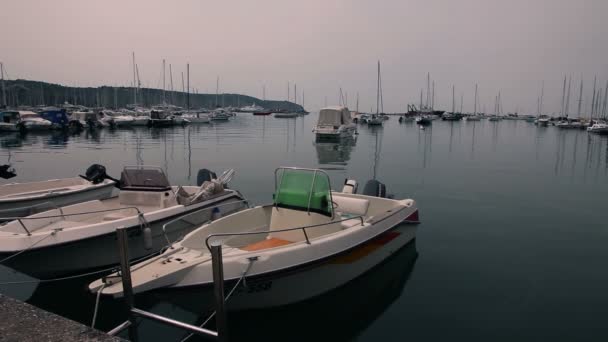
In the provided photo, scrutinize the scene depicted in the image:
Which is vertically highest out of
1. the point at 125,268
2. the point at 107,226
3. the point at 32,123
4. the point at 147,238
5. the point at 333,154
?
the point at 32,123

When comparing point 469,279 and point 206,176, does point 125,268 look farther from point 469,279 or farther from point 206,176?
point 206,176

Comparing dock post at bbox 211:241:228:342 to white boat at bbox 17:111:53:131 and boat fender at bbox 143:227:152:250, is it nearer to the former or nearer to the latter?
boat fender at bbox 143:227:152:250

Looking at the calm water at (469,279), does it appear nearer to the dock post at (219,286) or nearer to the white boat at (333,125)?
the dock post at (219,286)

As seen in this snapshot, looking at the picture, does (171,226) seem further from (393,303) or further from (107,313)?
(393,303)

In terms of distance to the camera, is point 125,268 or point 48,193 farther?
point 48,193

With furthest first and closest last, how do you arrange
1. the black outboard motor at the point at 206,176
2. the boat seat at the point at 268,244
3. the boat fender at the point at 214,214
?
the black outboard motor at the point at 206,176 < the boat fender at the point at 214,214 < the boat seat at the point at 268,244

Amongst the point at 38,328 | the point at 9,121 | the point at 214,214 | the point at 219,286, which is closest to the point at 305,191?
the point at 214,214

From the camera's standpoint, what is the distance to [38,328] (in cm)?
369

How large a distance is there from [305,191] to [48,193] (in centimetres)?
816

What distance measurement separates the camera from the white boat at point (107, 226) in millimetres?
7352

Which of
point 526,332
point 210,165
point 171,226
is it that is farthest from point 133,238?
point 210,165

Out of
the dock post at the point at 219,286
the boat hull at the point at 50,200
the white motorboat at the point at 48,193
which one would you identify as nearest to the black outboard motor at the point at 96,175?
the white motorboat at the point at 48,193

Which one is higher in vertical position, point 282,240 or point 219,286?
point 219,286

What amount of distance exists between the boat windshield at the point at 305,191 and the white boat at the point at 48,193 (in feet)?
20.1
